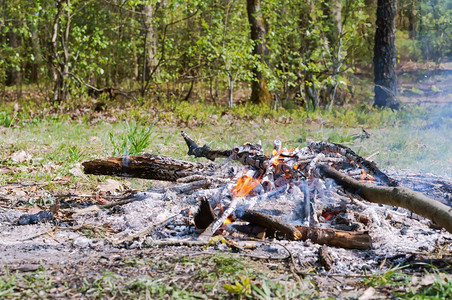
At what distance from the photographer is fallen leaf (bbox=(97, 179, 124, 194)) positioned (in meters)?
4.35

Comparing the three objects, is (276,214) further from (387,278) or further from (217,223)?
(387,278)

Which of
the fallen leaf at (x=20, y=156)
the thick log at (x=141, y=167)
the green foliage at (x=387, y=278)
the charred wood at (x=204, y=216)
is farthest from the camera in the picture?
the fallen leaf at (x=20, y=156)

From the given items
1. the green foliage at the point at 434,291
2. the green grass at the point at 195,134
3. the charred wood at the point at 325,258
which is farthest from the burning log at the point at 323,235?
the green grass at the point at 195,134

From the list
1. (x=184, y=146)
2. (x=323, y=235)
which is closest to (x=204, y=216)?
(x=323, y=235)

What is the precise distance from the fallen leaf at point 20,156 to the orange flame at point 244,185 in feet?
9.77

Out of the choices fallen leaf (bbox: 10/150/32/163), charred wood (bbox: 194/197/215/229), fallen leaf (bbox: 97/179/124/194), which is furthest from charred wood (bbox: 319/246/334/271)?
fallen leaf (bbox: 10/150/32/163)

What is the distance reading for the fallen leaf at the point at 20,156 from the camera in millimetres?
5078

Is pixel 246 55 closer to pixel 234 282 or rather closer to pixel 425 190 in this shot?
pixel 425 190

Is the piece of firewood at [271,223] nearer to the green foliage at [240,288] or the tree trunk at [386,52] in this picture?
the green foliage at [240,288]

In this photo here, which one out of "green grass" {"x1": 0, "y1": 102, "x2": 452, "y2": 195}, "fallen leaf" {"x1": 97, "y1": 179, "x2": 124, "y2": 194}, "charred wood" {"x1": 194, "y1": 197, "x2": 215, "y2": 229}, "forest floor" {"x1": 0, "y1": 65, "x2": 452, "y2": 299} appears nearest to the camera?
"forest floor" {"x1": 0, "y1": 65, "x2": 452, "y2": 299}

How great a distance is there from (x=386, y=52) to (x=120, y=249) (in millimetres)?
11580

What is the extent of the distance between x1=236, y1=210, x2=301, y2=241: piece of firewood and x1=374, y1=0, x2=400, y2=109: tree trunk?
35.2ft

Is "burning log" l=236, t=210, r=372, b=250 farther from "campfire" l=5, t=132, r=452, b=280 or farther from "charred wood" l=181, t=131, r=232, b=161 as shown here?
"charred wood" l=181, t=131, r=232, b=161

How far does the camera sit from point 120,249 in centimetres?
256
